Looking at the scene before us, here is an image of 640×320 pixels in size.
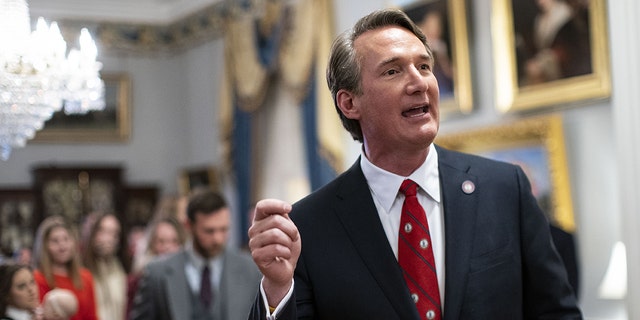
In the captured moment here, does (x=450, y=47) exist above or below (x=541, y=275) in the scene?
above

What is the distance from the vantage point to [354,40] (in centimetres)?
291

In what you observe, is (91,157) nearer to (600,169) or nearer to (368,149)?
(600,169)

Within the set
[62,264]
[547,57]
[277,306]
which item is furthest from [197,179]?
[277,306]

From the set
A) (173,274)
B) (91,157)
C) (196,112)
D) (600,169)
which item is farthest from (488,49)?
(91,157)

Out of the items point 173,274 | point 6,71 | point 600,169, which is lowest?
point 173,274

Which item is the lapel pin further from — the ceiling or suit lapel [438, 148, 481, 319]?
the ceiling

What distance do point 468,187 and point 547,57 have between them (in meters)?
5.29

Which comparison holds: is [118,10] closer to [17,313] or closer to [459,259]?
[17,313]

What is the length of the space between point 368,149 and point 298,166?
9285mm

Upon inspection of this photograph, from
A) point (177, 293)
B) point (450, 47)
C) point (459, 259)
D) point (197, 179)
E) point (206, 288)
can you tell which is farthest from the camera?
point (197, 179)

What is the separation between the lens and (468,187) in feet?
9.33

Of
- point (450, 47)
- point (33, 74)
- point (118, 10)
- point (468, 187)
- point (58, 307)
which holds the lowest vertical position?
point (58, 307)

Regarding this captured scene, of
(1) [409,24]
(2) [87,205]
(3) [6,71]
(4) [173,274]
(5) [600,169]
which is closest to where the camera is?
(1) [409,24]

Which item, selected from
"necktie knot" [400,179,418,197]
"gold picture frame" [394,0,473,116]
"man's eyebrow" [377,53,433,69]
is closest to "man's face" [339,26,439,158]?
"man's eyebrow" [377,53,433,69]
